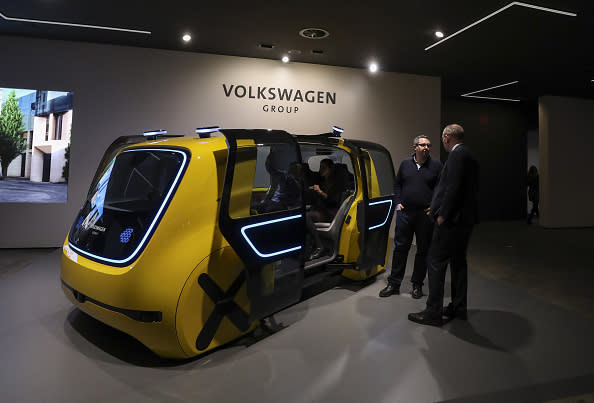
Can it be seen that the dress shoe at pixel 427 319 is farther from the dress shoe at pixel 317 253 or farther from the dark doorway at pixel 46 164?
the dark doorway at pixel 46 164

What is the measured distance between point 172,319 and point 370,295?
2.12 metres

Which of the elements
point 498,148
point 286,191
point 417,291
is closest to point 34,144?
point 286,191

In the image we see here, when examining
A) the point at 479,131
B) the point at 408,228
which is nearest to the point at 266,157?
the point at 408,228

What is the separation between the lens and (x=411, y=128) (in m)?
7.18

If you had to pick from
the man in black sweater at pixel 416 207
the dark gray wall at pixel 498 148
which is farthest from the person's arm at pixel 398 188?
the dark gray wall at pixel 498 148

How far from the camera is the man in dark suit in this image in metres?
2.83

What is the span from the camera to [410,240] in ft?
12.2

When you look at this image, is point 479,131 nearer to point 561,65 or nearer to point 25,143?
point 561,65

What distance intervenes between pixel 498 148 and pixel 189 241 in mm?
9913

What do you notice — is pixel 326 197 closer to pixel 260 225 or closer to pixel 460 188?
pixel 460 188

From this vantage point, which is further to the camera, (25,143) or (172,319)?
(25,143)

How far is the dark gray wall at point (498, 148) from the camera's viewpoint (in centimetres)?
979

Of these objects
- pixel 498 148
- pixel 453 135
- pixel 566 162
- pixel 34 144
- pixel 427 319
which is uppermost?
pixel 498 148

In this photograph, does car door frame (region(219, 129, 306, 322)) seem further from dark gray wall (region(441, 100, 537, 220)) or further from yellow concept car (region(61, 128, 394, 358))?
dark gray wall (region(441, 100, 537, 220))
